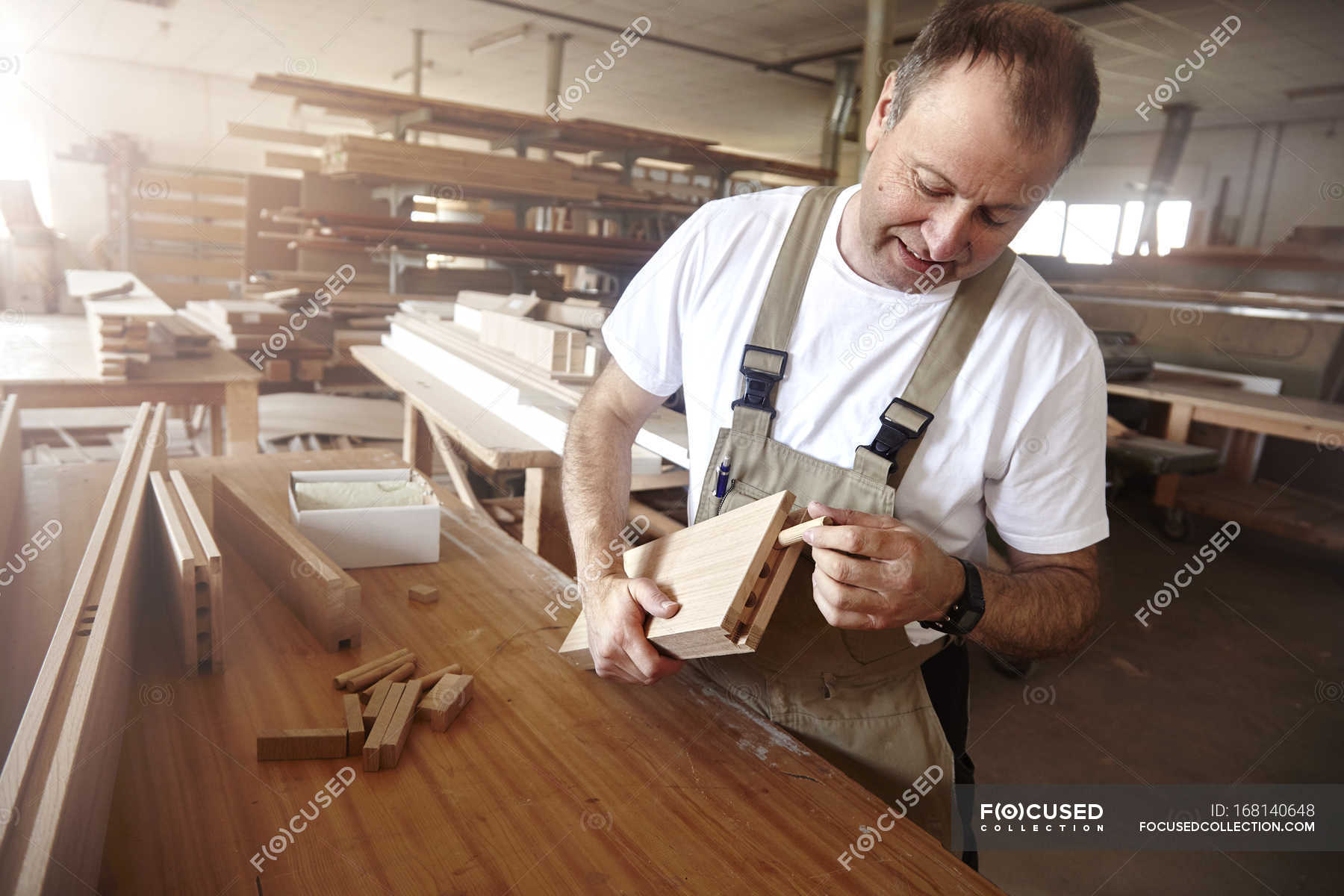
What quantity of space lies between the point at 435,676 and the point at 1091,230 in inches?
567

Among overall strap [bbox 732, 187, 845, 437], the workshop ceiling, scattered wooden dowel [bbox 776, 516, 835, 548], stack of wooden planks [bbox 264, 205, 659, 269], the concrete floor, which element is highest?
the workshop ceiling

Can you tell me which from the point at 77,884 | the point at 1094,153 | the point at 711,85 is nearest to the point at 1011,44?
the point at 77,884

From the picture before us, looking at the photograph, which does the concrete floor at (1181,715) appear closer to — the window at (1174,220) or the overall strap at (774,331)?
the overall strap at (774,331)

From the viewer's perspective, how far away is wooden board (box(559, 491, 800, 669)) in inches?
42.8

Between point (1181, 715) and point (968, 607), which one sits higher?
point (968, 607)

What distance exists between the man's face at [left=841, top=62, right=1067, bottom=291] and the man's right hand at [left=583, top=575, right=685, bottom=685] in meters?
0.66

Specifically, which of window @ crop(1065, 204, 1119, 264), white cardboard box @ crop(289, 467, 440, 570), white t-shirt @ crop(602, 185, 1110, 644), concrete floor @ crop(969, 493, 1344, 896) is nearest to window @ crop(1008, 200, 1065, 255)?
window @ crop(1065, 204, 1119, 264)

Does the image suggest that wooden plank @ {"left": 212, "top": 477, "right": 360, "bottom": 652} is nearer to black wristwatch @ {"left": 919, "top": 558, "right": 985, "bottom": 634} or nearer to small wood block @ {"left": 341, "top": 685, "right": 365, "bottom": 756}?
small wood block @ {"left": 341, "top": 685, "right": 365, "bottom": 756}

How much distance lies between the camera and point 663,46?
29.4 ft

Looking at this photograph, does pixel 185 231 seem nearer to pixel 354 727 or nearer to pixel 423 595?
pixel 423 595

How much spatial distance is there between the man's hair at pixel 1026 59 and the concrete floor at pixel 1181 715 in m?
2.18

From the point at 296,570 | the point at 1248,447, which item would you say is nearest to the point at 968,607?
the point at 296,570

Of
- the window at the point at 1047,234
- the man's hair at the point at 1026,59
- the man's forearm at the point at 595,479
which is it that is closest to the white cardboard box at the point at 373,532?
the man's forearm at the point at 595,479

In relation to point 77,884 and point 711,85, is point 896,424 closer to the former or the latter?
point 77,884
